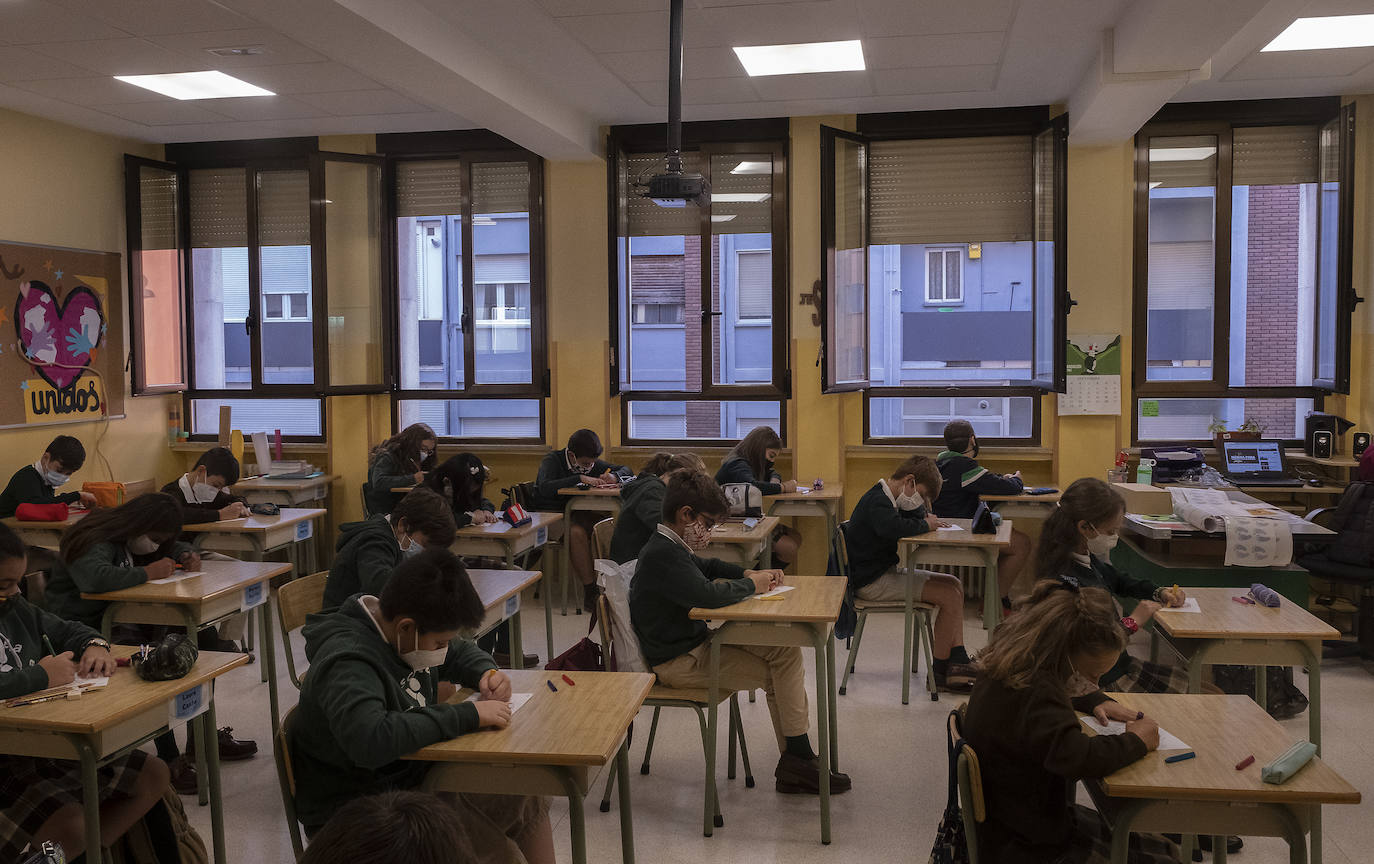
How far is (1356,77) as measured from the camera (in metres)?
6.55

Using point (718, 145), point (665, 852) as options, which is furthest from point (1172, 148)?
point (665, 852)

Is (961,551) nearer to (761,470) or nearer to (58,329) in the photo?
(761,470)

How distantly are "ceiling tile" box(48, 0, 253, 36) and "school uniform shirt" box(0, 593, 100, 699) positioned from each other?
9.72ft

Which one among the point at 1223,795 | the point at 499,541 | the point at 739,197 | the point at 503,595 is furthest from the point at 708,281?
the point at 1223,795

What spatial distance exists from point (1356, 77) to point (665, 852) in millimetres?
6296

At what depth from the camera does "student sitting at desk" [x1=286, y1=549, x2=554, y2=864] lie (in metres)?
2.37

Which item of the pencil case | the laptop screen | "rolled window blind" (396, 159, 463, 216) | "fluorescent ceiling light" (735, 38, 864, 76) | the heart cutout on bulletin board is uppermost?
"fluorescent ceiling light" (735, 38, 864, 76)

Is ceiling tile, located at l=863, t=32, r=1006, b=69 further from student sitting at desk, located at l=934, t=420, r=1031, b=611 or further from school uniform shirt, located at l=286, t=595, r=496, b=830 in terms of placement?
school uniform shirt, located at l=286, t=595, r=496, b=830

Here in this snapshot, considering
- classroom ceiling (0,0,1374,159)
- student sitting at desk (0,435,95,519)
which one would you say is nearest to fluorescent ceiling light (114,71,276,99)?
classroom ceiling (0,0,1374,159)

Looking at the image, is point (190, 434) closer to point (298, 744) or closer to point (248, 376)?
point (248, 376)

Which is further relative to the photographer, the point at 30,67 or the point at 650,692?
the point at 30,67

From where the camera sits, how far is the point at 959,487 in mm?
6375

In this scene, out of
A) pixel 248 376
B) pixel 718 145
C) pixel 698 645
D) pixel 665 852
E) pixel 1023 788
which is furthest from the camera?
pixel 248 376

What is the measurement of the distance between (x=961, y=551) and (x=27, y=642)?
3.89 m
